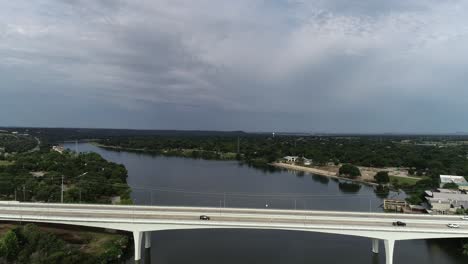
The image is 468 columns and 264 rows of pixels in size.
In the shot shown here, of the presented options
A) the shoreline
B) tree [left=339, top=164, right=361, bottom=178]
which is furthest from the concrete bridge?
tree [left=339, top=164, right=361, bottom=178]

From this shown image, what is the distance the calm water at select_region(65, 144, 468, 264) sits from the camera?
18047mm

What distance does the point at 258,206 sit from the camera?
94.0 ft

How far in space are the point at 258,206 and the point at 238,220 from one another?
461 inches

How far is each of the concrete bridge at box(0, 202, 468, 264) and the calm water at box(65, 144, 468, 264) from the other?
1.92 metres

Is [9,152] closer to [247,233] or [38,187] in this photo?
[38,187]

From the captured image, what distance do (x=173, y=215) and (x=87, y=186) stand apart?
42.2 ft

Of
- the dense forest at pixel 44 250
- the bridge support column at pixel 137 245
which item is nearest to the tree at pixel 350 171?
the bridge support column at pixel 137 245

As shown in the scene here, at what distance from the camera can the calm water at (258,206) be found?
18.0m

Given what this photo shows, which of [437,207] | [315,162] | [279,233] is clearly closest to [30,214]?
[279,233]

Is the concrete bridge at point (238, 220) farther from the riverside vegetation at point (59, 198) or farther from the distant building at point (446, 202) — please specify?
the distant building at point (446, 202)

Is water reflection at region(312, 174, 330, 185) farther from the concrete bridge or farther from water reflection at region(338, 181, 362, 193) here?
the concrete bridge

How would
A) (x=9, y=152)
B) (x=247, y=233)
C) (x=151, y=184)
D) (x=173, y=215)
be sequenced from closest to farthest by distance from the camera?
(x=173, y=215)
(x=247, y=233)
(x=151, y=184)
(x=9, y=152)

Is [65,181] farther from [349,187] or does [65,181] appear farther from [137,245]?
[349,187]

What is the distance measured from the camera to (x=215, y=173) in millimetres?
49094
